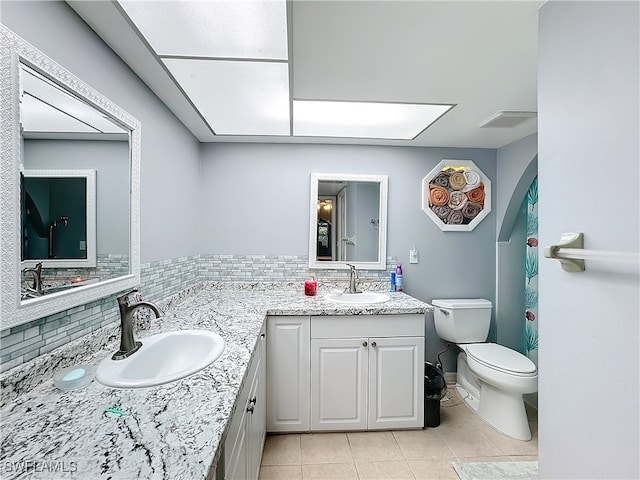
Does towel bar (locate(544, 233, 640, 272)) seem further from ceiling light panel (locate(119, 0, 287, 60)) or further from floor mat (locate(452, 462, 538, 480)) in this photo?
floor mat (locate(452, 462, 538, 480))

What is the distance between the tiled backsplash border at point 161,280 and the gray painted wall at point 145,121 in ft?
0.42

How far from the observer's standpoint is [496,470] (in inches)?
67.7

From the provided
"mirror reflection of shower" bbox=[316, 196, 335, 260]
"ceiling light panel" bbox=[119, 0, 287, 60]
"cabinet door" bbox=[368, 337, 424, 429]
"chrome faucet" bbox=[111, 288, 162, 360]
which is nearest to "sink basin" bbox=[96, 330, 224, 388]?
"chrome faucet" bbox=[111, 288, 162, 360]

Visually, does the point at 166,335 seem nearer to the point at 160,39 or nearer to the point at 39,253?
the point at 39,253

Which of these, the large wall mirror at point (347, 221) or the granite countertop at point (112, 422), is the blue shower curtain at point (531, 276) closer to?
the large wall mirror at point (347, 221)

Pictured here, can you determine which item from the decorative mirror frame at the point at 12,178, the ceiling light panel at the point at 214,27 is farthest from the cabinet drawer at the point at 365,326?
the ceiling light panel at the point at 214,27

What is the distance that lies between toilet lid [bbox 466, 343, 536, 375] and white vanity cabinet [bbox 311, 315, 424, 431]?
501mm

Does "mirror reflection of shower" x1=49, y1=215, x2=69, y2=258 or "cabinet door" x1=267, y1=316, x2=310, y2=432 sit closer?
"mirror reflection of shower" x1=49, y1=215, x2=69, y2=258

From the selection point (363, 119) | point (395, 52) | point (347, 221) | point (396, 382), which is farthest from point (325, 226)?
point (395, 52)

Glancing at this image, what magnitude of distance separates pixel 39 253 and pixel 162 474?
829 millimetres

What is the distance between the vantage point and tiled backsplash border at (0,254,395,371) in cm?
89

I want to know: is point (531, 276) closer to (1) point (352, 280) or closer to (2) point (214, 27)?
(1) point (352, 280)

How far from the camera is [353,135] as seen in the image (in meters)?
2.36

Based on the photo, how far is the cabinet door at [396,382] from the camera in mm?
1995
